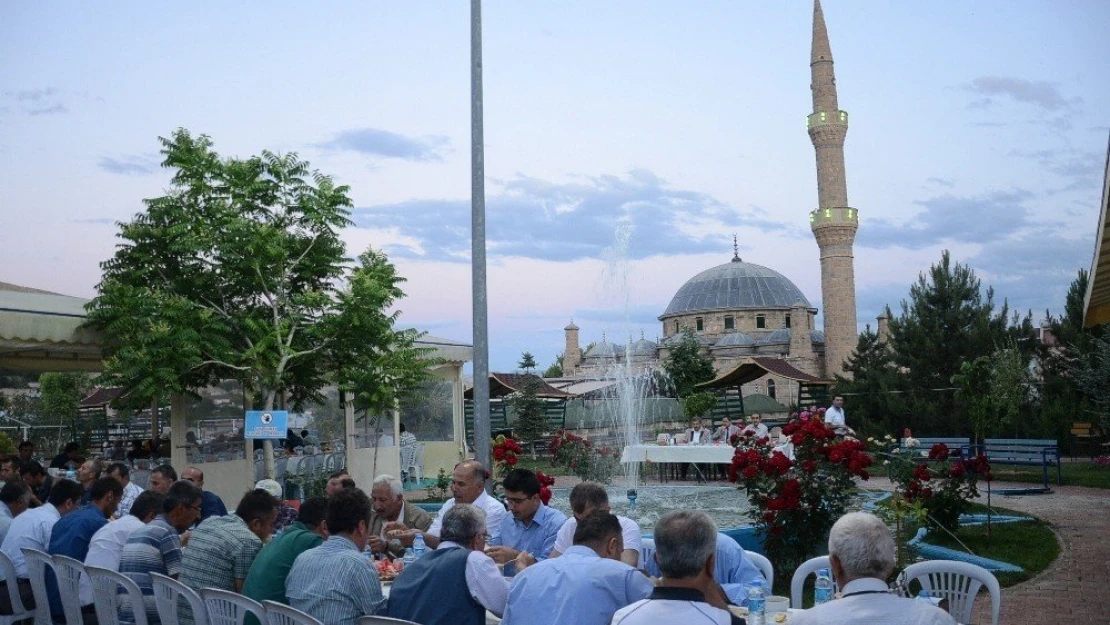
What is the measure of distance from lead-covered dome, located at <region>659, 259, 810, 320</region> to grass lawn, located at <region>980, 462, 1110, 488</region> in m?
45.0

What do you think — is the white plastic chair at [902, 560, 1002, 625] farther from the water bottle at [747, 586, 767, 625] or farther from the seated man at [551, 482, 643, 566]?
the seated man at [551, 482, 643, 566]

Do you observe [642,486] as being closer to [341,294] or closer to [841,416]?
[841,416]

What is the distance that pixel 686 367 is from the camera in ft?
173

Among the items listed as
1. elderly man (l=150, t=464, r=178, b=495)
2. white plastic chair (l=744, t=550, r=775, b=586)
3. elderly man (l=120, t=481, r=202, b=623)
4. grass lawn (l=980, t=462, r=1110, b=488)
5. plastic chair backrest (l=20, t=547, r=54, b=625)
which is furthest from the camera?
grass lawn (l=980, t=462, r=1110, b=488)

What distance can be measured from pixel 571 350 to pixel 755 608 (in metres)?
70.6

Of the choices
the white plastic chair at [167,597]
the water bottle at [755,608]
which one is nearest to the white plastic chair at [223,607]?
the white plastic chair at [167,597]

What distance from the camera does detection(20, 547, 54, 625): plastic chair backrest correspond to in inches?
263

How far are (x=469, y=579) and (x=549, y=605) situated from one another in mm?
628

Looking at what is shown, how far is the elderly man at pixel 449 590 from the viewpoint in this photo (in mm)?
4594

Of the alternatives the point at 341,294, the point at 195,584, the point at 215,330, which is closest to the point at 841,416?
the point at 341,294

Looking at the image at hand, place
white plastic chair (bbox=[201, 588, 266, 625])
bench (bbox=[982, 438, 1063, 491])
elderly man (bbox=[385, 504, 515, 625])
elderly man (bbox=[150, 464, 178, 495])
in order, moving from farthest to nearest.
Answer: bench (bbox=[982, 438, 1063, 491]), elderly man (bbox=[150, 464, 178, 495]), white plastic chair (bbox=[201, 588, 266, 625]), elderly man (bbox=[385, 504, 515, 625])

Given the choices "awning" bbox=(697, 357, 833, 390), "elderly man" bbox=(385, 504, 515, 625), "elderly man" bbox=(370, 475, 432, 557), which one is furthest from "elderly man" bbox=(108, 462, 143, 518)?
"awning" bbox=(697, 357, 833, 390)

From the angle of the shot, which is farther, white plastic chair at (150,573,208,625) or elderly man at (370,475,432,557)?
elderly man at (370,475,432,557)

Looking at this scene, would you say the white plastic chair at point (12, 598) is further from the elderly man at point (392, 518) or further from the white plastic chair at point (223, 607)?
the white plastic chair at point (223, 607)
